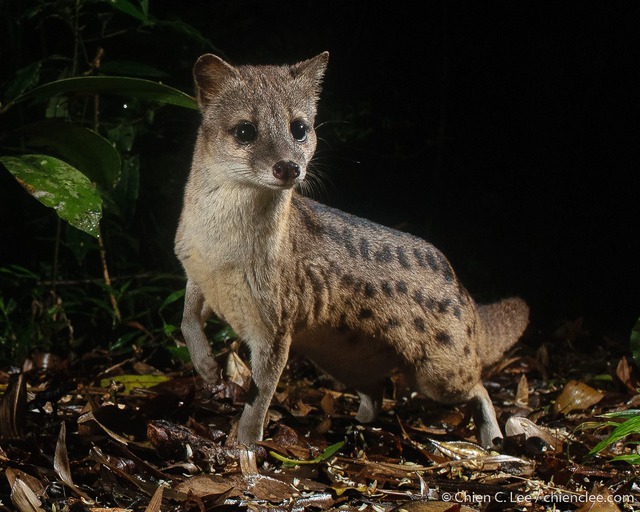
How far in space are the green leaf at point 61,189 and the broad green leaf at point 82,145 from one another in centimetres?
42

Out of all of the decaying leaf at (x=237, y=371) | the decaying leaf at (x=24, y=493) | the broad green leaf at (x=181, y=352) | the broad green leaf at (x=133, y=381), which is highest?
the decaying leaf at (x=24, y=493)

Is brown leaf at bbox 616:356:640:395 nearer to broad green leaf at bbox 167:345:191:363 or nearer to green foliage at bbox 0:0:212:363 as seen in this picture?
broad green leaf at bbox 167:345:191:363

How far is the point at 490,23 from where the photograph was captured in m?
7.92

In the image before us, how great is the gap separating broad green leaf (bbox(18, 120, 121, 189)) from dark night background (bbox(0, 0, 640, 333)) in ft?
10.2

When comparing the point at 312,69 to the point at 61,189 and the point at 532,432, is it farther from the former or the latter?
the point at 532,432

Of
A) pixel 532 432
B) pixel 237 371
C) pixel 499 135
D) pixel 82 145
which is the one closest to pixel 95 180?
pixel 82 145

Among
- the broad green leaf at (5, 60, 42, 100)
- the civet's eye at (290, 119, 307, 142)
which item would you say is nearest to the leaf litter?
the civet's eye at (290, 119, 307, 142)

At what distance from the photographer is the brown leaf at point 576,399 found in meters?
5.27

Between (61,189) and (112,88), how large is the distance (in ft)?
2.23

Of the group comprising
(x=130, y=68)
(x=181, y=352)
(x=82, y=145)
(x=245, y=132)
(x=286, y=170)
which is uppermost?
(x=130, y=68)

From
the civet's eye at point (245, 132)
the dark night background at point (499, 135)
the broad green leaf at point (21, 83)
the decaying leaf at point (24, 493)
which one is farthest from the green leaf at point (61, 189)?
the dark night background at point (499, 135)

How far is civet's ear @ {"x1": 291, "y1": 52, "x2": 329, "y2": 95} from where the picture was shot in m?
4.56

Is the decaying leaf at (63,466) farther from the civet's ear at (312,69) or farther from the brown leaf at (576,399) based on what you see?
the brown leaf at (576,399)

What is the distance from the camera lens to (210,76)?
441 centimetres
